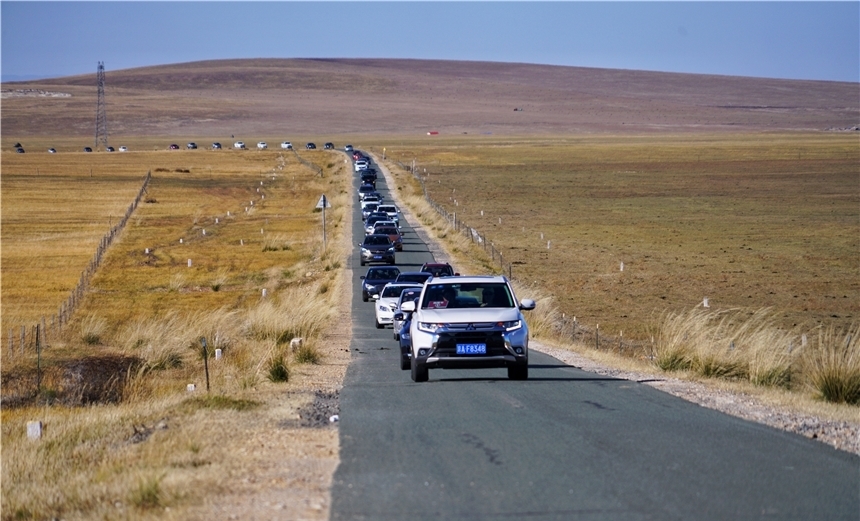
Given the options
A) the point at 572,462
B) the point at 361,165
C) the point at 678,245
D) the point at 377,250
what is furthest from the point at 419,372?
the point at 361,165

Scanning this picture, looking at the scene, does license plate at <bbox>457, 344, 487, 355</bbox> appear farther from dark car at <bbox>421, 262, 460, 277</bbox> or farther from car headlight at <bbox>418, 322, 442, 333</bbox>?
dark car at <bbox>421, 262, 460, 277</bbox>

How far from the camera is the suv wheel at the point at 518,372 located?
1609 cm

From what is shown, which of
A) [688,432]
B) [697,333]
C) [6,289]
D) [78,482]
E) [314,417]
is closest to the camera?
[78,482]

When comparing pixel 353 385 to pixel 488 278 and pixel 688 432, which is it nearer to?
pixel 488 278

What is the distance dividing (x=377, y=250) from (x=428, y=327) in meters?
30.1

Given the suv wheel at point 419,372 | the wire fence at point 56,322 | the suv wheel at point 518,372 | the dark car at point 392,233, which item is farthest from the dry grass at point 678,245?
the wire fence at point 56,322

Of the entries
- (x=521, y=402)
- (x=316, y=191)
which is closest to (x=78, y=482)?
(x=521, y=402)

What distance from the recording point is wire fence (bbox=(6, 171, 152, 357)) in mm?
26344

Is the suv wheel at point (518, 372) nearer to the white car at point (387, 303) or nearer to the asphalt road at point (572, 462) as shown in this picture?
the asphalt road at point (572, 462)

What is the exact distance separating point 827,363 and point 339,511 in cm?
929

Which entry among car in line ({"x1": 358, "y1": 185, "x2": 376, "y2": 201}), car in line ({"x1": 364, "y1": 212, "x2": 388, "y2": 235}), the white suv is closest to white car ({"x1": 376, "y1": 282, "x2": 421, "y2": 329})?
the white suv

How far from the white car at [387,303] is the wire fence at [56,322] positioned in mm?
8339

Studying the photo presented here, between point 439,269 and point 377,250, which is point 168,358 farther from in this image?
point 377,250

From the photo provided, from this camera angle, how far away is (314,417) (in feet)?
41.6
